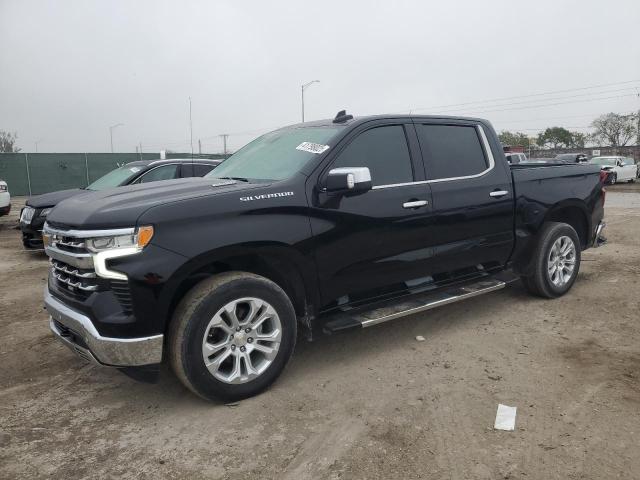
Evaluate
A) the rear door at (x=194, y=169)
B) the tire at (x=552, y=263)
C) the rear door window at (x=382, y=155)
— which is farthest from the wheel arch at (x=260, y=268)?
the rear door at (x=194, y=169)

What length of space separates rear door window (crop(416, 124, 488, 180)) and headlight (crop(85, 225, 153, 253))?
2.36 m

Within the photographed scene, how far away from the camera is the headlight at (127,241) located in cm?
294

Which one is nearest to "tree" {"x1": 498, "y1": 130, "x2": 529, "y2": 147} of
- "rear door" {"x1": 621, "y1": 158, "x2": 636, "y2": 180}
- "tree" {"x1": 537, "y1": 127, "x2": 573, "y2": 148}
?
"tree" {"x1": 537, "y1": 127, "x2": 573, "y2": 148}

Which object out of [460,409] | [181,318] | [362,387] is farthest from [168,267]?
[460,409]

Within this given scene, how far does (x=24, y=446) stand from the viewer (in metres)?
2.88

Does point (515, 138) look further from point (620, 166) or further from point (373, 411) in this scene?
point (373, 411)

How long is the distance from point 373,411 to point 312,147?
1.94 m

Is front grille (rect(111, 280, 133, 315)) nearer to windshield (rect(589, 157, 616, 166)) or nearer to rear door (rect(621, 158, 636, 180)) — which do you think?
windshield (rect(589, 157, 616, 166))

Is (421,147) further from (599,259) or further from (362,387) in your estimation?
(599,259)

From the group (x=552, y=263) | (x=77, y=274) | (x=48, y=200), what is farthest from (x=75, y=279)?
(x=48, y=200)

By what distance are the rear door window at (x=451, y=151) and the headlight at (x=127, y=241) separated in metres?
2.36

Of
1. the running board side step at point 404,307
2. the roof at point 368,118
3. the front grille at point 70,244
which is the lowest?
the running board side step at point 404,307

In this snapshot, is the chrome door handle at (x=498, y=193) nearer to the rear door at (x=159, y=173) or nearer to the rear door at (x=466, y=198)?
the rear door at (x=466, y=198)

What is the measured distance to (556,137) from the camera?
241 feet
